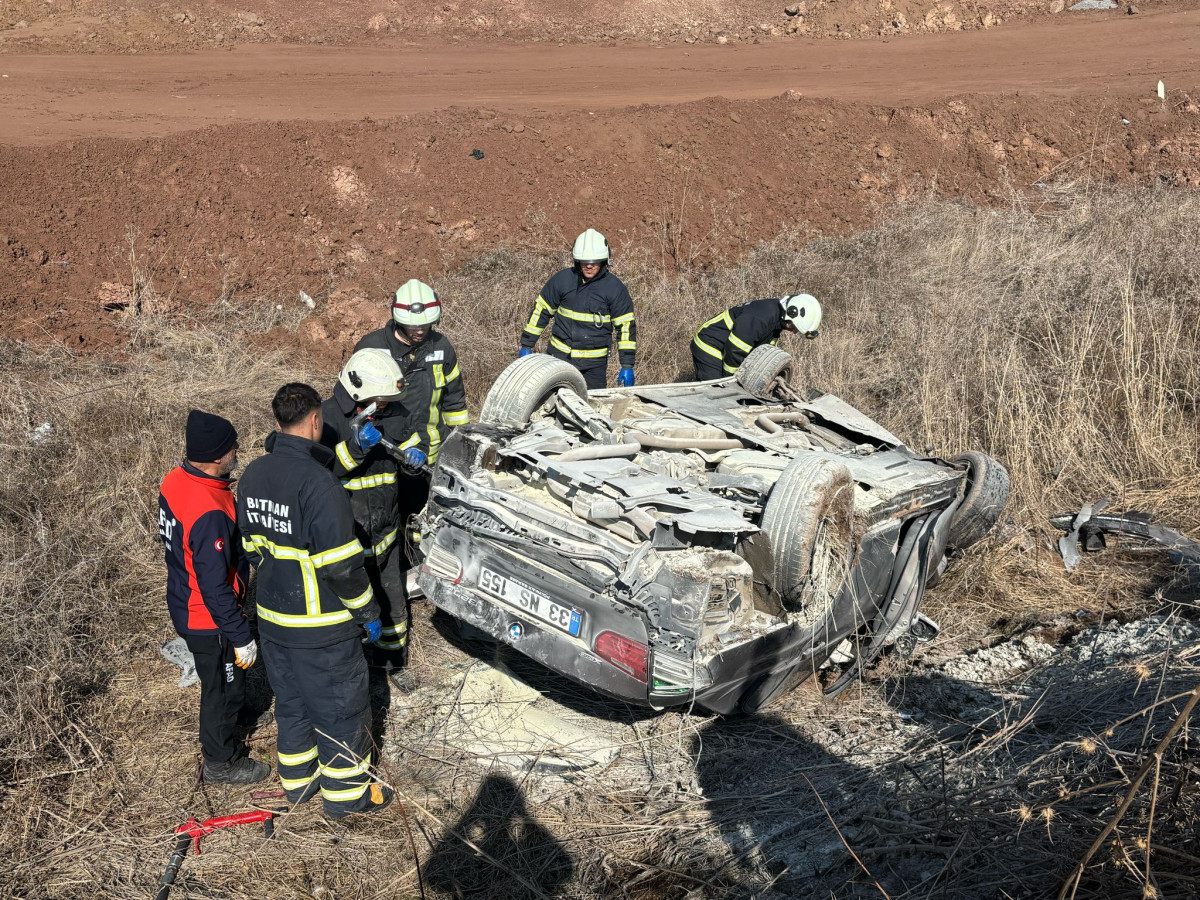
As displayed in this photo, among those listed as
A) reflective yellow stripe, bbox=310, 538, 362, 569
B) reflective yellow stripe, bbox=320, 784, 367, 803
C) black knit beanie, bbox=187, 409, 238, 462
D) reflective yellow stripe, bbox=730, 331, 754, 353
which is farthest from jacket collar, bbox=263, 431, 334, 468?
reflective yellow stripe, bbox=730, 331, 754, 353

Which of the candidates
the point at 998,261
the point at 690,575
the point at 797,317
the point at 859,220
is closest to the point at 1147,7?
Answer: the point at 859,220

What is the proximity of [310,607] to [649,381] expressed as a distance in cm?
539

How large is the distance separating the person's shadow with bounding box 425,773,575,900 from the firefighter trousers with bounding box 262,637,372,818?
466 millimetres

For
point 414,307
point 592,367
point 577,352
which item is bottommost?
point 592,367

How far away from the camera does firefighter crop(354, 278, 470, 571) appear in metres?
5.11

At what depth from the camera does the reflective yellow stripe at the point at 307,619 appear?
11.9 ft

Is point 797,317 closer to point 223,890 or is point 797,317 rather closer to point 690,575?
point 690,575

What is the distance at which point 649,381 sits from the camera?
28.2 ft

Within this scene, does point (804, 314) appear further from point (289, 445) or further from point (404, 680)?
point (289, 445)

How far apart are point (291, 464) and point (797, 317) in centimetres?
414

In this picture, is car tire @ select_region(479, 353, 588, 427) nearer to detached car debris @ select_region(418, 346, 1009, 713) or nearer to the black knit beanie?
detached car debris @ select_region(418, 346, 1009, 713)

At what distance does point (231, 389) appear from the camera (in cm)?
786

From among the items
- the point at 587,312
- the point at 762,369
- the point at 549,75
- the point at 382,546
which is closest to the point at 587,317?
the point at 587,312

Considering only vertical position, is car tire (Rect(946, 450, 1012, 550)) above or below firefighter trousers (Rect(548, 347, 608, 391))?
below
